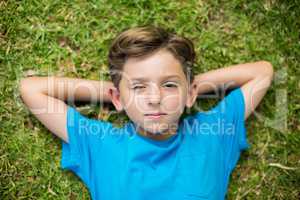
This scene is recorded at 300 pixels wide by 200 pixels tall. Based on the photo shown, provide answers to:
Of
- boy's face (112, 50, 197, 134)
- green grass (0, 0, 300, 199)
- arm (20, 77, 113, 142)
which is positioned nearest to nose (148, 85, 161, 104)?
boy's face (112, 50, 197, 134)

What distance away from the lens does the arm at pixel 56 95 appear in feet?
8.34

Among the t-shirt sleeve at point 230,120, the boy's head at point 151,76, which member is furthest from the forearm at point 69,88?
the t-shirt sleeve at point 230,120

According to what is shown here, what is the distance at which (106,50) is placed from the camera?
2.79 metres

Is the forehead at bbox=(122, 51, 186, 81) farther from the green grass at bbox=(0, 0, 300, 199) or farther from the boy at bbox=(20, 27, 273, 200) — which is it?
the green grass at bbox=(0, 0, 300, 199)

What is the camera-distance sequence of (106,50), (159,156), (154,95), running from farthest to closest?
(106,50)
(159,156)
(154,95)

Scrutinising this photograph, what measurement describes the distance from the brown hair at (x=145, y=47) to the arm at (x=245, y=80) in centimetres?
19

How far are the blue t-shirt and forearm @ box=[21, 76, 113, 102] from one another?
0.11 meters

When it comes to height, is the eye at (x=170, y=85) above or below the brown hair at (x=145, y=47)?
below

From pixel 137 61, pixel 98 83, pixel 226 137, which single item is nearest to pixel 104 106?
pixel 98 83

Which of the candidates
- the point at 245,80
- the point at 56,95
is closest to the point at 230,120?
the point at 245,80

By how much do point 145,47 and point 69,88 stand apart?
552 millimetres

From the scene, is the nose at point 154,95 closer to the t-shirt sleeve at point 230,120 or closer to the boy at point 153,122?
the boy at point 153,122

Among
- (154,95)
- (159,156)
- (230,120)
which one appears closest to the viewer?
(154,95)

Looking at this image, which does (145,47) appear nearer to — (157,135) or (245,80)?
(157,135)
